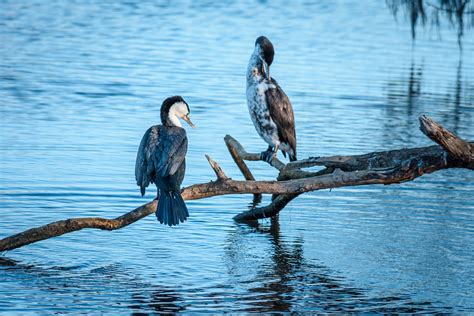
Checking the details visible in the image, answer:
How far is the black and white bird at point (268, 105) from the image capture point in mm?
8578

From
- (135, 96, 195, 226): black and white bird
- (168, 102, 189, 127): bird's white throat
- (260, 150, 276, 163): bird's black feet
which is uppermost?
(168, 102, 189, 127): bird's white throat

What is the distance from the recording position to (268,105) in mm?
8578

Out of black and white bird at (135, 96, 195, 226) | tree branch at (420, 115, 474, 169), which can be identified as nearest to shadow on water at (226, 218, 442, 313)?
black and white bird at (135, 96, 195, 226)

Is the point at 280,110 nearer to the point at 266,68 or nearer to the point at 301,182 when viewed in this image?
the point at 266,68

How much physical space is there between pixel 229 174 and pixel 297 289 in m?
3.01

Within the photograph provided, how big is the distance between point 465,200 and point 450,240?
1365mm

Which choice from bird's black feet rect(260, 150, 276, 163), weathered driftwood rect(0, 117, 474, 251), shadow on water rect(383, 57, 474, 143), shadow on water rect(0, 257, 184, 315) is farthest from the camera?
shadow on water rect(383, 57, 474, 143)

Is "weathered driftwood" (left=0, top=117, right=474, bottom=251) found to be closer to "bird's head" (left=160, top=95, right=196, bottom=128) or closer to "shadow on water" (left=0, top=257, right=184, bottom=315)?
"shadow on water" (left=0, top=257, right=184, bottom=315)

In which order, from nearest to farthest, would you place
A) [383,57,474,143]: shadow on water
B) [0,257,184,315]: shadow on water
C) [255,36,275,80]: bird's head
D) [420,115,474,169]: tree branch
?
[420,115,474,169]: tree branch → [0,257,184,315]: shadow on water → [255,36,275,80]: bird's head → [383,57,474,143]: shadow on water

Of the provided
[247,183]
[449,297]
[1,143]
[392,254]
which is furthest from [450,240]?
[1,143]

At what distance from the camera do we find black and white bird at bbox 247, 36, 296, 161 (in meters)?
8.58

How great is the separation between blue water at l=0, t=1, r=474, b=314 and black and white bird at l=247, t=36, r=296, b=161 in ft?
2.09

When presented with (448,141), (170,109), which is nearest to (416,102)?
(170,109)

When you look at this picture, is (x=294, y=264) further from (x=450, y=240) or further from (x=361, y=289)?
(x=450, y=240)
